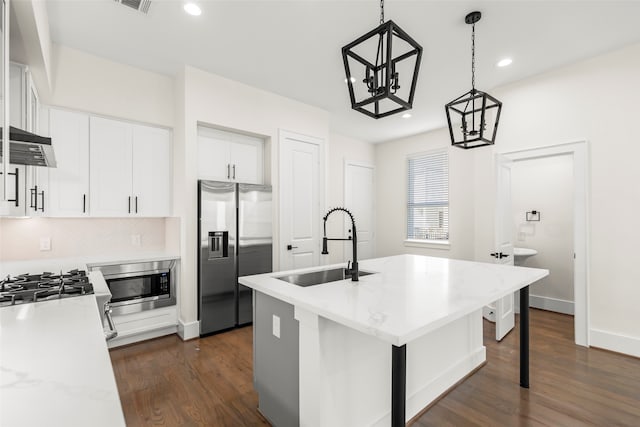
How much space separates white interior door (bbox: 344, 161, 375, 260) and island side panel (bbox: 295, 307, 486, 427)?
3.63m

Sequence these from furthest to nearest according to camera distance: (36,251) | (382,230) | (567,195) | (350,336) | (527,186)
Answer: (382,230) < (527,186) < (567,195) < (36,251) < (350,336)

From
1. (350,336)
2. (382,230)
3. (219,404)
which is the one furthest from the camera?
(382,230)

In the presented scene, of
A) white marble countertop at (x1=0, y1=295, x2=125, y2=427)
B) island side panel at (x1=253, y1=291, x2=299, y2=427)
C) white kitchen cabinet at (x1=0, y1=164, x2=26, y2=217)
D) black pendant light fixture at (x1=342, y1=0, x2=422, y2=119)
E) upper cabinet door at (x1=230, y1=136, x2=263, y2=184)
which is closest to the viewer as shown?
white marble countertop at (x1=0, y1=295, x2=125, y2=427)

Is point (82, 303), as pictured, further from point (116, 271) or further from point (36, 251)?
point (36, 251)

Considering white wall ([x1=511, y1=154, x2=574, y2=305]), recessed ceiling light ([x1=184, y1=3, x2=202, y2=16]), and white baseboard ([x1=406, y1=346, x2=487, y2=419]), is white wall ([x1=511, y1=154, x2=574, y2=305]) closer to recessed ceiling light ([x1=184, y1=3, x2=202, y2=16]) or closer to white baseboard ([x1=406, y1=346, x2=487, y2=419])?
white baseboard ([x1=406, y1=346, x2=487, y2=419])

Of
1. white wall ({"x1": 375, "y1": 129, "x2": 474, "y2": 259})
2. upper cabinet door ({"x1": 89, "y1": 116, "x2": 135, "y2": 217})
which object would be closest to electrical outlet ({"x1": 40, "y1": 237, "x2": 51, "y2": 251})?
upper cabinet door ({"x1": 89, "y1": 116, "x2": 135, "y2": 217})

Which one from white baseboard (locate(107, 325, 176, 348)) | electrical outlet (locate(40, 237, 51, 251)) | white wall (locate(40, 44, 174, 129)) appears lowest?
white baseboard (locate(107, 325, 176, 348))

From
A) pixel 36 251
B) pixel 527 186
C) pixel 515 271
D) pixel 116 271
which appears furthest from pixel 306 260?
pixel 527 186

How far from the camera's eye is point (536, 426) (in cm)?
192

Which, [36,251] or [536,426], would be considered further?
[36,251]

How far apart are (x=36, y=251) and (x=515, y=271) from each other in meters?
4.25

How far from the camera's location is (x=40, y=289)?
5.67ft

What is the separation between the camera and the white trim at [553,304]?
13.4ft

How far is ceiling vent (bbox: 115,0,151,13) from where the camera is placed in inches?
90.4
